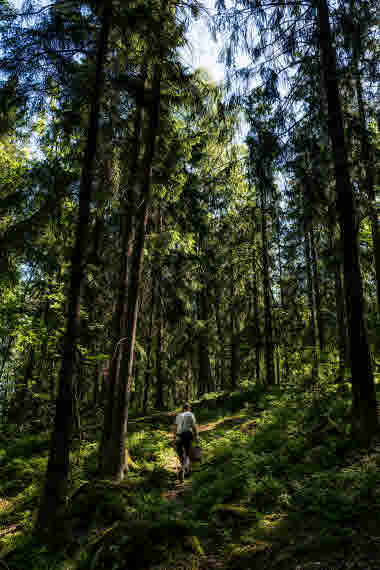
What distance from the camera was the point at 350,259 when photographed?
653cm

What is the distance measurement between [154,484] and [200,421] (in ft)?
21.9

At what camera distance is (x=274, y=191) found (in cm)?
746

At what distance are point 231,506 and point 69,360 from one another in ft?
11.2

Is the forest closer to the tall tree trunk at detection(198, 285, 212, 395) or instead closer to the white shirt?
the white shirt

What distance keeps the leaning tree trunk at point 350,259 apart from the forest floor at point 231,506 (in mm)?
619

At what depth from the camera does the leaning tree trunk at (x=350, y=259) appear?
6047 millimetres

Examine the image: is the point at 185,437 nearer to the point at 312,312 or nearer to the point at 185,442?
the point at 185,442

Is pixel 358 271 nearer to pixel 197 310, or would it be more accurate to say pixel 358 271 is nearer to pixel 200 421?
pixel 200 421

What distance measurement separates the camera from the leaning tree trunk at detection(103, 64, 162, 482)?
811 cm

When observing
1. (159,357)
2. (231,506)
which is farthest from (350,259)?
(159,357)

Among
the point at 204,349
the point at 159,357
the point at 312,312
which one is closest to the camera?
the point at 159,357

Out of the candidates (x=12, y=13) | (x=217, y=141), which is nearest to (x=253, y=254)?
(x=217, y=141)

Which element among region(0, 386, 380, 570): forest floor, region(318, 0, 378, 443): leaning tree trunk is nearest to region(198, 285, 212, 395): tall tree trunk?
region(0, 386, 380, 570): forest floor

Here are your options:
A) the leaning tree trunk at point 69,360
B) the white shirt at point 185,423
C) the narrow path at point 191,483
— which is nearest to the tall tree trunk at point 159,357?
the narrow path at point 191,483
